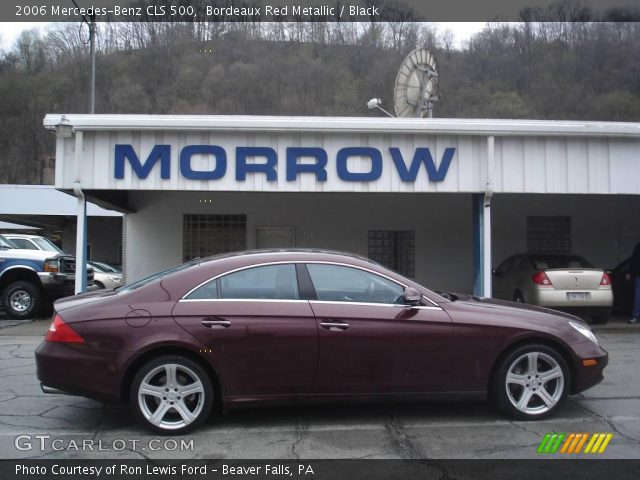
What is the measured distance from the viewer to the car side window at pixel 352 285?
495 cm

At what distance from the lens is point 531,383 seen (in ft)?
16.5

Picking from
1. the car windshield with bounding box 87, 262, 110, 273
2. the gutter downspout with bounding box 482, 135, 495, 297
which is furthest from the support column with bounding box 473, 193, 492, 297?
the car windshield with bounding box 87, 262, 110, 273

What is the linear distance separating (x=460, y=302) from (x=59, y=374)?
134 inches

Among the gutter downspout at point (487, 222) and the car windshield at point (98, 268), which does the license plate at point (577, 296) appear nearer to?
the gutter downspout at point (487, 222)

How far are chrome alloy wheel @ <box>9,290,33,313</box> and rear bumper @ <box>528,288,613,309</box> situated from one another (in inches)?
420

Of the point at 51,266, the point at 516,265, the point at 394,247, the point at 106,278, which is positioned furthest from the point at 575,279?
the point at 106,278

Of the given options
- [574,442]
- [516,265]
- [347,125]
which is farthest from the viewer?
[516,265]

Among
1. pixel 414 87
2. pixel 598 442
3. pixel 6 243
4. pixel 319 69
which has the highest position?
pixel 319 69

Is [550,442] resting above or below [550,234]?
below

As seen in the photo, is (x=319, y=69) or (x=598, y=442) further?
(x=319, y=69)

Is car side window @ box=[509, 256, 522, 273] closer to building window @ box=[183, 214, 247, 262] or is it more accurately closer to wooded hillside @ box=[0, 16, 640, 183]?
building window @ box=[183, 214, 247, 262]

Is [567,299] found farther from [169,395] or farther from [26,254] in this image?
[26,254]

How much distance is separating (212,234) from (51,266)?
3.89 metres
